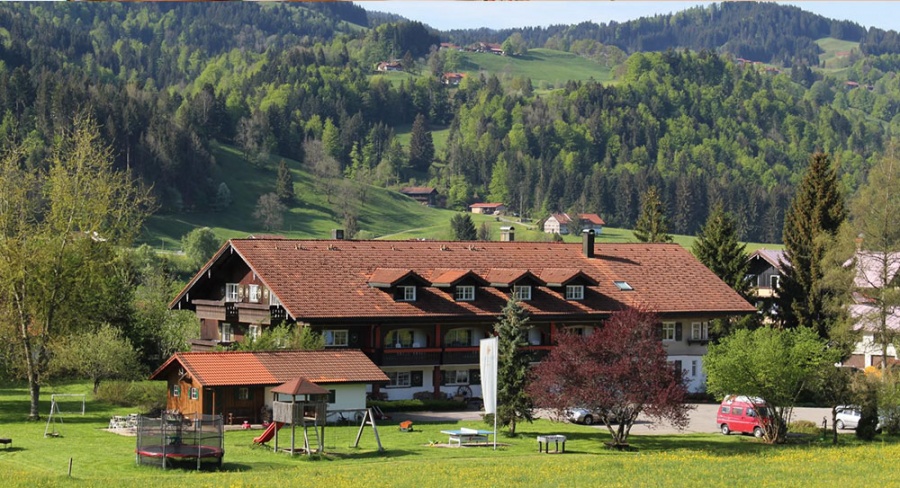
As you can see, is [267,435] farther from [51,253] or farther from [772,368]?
[772,368]

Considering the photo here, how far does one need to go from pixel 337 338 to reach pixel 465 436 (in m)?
15.2

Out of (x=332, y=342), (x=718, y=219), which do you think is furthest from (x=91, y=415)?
(x=718, y=219)

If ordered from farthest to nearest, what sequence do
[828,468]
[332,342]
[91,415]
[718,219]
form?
[718,219]
[332,342]
[91,415]
[828,468]

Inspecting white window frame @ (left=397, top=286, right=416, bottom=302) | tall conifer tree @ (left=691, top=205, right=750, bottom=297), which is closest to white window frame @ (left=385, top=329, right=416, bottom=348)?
white window frame @ (left=397, top=286, right=416, bottom=302)

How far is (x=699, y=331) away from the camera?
2931 inches

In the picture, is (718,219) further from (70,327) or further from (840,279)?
(70,327)

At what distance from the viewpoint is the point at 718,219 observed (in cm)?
9119

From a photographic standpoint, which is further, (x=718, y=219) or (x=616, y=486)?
(x=718, y=219)

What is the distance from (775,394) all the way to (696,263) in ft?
84.7

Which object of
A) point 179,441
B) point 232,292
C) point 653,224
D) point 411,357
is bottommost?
point 179,441

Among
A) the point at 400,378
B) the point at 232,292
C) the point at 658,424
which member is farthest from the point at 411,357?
the point at 658,424

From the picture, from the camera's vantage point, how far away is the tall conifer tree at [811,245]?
78.1 m

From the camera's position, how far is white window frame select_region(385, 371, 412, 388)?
6531cm

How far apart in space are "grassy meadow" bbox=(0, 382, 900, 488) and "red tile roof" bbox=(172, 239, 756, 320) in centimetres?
920
